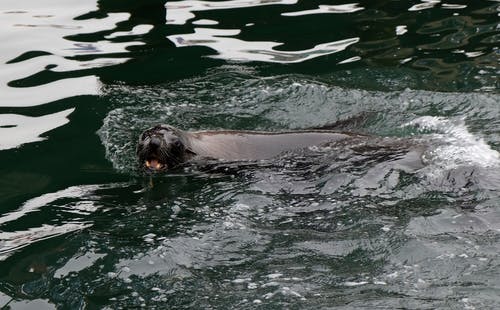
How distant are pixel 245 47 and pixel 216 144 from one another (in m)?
3.15

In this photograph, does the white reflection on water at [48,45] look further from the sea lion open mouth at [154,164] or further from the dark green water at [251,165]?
the sea lion open mouth at [154,164]

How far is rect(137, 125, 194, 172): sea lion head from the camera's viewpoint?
6051 mm

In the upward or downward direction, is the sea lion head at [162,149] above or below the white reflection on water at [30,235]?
above

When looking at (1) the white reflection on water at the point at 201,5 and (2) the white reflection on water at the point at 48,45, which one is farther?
(1) the white reflection on water at the point at 201,5

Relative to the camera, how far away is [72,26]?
10.1m

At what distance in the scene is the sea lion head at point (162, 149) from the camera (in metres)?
6.05

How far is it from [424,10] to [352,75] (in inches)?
92.5

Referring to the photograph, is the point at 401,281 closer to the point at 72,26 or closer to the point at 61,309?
the point at 61,309

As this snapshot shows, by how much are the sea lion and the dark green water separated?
12 centimetres

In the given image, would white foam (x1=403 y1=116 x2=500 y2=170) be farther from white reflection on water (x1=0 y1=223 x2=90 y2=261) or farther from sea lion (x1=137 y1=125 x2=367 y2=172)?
white reflection on water (x1=0 y1=223 x2=90 y2=261)

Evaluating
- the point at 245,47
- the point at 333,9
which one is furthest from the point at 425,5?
the point at 245,47

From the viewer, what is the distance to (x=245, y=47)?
9.23 meters

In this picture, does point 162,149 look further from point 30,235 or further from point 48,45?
point 48,45

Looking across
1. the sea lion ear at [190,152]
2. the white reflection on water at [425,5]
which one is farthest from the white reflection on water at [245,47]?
the sea lion ear at [190,152]
